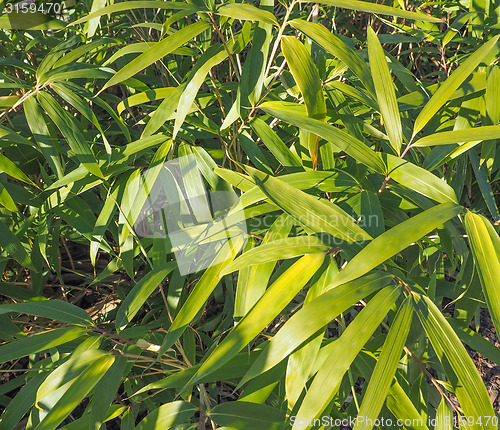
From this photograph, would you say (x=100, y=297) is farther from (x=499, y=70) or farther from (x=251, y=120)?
(x=499, y=70)

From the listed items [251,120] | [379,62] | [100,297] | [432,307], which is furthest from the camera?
[100,297]

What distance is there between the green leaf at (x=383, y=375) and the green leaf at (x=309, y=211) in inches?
4.4

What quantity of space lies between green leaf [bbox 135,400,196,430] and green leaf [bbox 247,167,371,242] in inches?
15.1

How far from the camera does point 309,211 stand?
539mm

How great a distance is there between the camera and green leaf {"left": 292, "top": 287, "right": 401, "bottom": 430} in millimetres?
476

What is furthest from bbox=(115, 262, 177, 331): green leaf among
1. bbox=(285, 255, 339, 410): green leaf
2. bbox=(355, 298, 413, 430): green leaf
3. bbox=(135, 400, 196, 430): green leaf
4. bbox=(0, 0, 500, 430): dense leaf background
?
bbox=(355, 298, 413, 430): green leaf

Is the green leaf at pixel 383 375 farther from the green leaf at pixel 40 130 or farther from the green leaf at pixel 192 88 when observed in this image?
the green leaf at pixel 40 130

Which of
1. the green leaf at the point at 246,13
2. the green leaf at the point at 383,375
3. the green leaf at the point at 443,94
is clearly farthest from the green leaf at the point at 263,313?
the green leaf at the point at 246,13

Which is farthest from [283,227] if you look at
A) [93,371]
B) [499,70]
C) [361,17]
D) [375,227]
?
[361,17]

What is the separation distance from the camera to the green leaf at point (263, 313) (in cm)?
52

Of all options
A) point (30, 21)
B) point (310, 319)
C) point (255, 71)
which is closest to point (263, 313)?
point (310, 319)

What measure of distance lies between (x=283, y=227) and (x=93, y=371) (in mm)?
335

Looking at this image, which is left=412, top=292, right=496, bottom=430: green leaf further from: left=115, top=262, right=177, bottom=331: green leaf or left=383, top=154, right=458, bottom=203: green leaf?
left=115, top=262, right=177, bottom=331: green leaf

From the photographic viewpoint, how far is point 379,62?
2.10 ft
